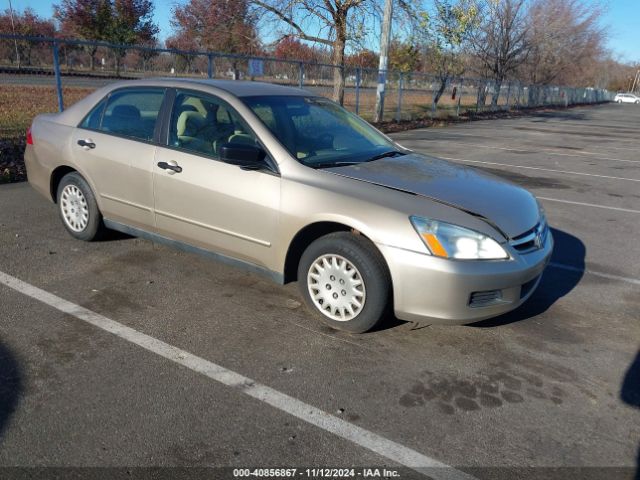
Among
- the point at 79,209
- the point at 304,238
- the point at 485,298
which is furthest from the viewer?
the point at 79,209

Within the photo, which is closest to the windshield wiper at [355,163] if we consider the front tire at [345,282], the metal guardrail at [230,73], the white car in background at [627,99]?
the front tire at [345,282]

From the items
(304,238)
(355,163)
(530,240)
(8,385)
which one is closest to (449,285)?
(530,240)

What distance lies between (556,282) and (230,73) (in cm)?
1424

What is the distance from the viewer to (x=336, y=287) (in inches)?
142

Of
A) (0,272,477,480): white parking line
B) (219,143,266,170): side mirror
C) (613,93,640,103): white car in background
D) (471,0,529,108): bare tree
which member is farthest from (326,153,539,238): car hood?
(613,93,640,103): white car in background

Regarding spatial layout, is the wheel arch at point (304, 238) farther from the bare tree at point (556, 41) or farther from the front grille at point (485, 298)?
the bare tree at point (556, 41)

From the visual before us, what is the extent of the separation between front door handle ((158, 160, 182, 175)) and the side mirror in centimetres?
57

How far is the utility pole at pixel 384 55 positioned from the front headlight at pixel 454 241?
49.0ft

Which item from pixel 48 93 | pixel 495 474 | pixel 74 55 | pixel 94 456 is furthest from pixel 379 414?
pixel 74 55

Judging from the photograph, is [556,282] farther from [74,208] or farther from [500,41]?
[500,41]

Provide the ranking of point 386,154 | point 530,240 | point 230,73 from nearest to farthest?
point 530,240 → point 386,154 → point 230,73

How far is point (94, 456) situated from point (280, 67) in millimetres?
15134

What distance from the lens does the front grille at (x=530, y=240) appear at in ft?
11.5

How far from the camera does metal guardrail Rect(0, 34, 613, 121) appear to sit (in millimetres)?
11469
